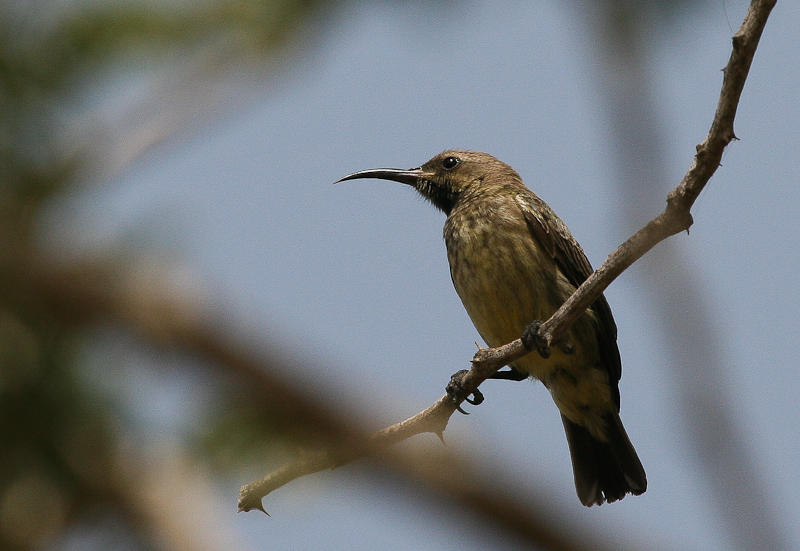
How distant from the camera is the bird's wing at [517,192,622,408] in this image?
610cm

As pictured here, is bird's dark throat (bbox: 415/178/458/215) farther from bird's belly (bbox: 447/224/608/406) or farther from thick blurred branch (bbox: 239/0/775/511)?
thick blurred branch (bbox: 239/0/775/511)

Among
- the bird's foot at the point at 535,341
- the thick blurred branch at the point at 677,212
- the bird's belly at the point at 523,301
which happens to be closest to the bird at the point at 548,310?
the bird's belly at the point at 523,301

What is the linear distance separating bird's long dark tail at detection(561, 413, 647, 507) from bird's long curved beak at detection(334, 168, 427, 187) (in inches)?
102

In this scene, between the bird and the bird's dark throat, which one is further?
the bird's dark throat

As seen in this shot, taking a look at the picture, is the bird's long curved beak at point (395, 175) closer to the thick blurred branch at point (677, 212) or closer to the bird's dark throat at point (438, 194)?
the bird's dark throat at point (438, 194)

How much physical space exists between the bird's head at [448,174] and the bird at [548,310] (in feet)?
1.47

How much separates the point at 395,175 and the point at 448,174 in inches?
23.4

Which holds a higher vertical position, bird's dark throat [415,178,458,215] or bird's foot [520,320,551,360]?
bird's dark throat [415,178,458,215]

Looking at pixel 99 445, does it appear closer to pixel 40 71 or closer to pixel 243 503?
pixel 243 503

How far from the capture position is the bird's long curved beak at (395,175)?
774cm

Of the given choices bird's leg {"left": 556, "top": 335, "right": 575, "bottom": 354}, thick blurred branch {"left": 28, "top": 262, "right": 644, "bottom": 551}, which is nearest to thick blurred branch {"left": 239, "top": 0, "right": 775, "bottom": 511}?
thick blurred branch {"left": 28, "top": 262, "right": 644, "bottom": 551}

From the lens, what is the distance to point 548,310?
230 inches

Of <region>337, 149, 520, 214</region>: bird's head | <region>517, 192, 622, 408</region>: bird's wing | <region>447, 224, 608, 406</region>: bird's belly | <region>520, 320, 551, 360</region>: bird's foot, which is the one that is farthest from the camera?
<region>337, 149, 520, 214</region>: bird's head

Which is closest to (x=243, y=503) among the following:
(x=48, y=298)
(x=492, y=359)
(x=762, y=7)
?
(x=492, y=359)
